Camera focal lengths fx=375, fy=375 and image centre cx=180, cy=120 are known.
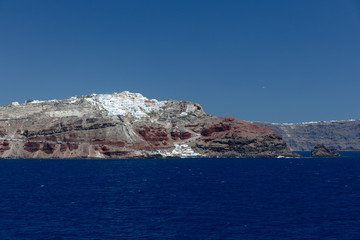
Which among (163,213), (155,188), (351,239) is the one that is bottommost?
(351,239)

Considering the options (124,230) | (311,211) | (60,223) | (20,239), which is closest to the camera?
(20,239)

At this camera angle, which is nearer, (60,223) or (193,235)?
(193,235)

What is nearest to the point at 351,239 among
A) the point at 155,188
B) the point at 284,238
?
the point at 284,238

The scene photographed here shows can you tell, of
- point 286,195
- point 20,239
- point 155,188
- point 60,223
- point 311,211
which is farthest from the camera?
point 155,188

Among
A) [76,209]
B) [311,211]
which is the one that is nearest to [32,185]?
[76,209]

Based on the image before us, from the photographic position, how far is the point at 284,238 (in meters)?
48.2

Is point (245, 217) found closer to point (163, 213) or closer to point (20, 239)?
point (163, 213)

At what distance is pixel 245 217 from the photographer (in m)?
59.8

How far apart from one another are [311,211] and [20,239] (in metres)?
46.2

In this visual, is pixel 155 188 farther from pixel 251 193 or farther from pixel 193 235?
pixel 193 235

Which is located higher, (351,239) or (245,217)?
(245,217)

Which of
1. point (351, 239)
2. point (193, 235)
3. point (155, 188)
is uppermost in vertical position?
point (155, 188)

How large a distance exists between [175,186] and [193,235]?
48.4 meters

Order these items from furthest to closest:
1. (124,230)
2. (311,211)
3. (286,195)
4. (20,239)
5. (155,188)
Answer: (155,188)
(286,195)
(311,211)
(124,230)
(20,239)
